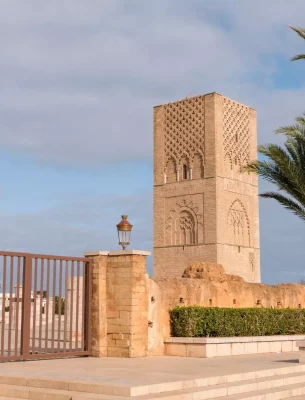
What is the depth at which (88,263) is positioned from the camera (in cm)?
1104

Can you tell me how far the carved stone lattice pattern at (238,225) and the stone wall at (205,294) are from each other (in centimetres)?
2478

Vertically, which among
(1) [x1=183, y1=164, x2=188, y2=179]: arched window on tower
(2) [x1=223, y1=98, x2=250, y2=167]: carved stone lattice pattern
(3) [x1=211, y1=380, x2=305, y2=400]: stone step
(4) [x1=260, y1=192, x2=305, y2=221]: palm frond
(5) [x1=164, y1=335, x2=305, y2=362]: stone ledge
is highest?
(2) [x1=223, y1=98, x2=250, y2=167]: carved stone lattice pattern

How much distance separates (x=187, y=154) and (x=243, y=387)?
36495 mm

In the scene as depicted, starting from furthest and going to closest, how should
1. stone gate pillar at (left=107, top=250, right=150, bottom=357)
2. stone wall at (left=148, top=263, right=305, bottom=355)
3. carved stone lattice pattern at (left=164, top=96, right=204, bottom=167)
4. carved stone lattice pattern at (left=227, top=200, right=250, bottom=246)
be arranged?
carved stone lattice pattern at (left=227, top=200, right=250, bottom=246)
carved stone lattice pattern at (left=164, top=96, right=204, bottom=167)
stone wall at (left=148, top=263, right=305, bottom=355)
stone gate pillar at (left=107, top=250, right=150, bottom=357)

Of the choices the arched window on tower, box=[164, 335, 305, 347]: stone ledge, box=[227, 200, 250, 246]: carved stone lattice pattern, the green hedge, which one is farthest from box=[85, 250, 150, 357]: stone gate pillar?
the arched window on tower

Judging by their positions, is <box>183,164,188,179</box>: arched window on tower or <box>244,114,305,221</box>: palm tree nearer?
<box>244,114,305,221</box>: palm tree

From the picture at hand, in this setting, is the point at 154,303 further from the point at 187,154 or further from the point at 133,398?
the point at 187,154

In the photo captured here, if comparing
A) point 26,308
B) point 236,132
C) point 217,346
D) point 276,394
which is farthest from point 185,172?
point 276,394

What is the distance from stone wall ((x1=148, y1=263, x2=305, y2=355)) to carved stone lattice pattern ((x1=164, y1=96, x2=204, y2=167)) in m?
25.5

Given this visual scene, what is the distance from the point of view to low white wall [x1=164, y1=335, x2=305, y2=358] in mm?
10836

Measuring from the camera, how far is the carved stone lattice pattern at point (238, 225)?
43.0 m

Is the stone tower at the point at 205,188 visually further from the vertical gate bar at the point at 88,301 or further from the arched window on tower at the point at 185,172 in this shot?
the vertical gate bar at the point at 88,301

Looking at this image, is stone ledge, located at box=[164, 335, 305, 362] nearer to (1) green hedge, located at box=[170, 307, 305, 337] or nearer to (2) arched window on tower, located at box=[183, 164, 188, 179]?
(1) green hedge, located at box=[170, 307, 305, 337]

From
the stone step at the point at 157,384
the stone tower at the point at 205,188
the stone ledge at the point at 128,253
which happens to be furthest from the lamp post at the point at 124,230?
the stone tower at the point at 205,188
